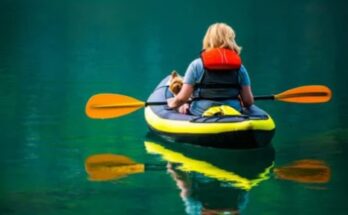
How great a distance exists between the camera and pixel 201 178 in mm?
5988

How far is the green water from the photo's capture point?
215 inches

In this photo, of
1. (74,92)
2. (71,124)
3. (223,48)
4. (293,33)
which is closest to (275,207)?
(223,48)

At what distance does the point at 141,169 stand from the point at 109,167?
10.9 inches

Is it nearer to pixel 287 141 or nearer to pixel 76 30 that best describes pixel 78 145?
pixel 287 141

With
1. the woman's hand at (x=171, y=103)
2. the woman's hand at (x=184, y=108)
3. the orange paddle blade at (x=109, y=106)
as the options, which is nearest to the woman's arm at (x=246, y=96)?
the woman's hand at (x=184, y=108)

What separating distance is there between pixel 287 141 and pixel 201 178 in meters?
1.66

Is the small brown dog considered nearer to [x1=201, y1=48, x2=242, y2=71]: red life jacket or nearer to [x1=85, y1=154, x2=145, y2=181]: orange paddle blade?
[x1=201, y1=48, x2=242, y2=71]: red life jacket

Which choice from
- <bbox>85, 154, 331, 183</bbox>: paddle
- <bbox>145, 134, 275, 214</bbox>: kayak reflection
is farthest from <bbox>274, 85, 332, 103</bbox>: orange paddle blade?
<bbox>85, 154, 331, 183</bbox>: paddle

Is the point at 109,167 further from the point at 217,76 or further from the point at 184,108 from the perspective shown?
the point at 217,76

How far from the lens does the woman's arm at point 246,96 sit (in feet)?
23.3

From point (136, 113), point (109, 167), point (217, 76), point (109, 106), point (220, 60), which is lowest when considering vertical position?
point (136, 113)

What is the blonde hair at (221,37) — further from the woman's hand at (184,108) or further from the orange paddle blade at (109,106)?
the orange paddle blade at (109,106)

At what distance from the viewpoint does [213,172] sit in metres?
6.21

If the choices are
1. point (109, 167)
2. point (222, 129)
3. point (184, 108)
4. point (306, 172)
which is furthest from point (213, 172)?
point (184, 108)
